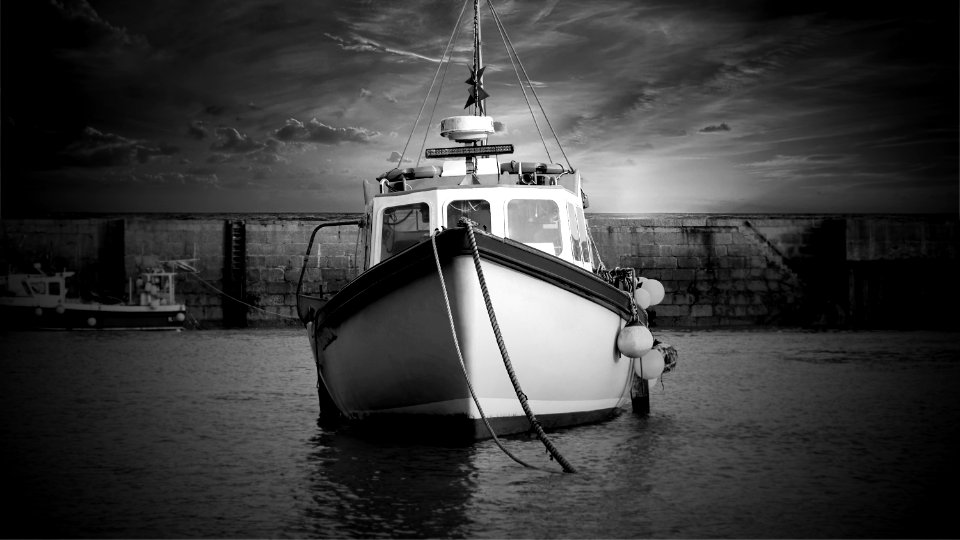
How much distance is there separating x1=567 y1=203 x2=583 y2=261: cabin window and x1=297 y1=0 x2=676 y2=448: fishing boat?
33 mm

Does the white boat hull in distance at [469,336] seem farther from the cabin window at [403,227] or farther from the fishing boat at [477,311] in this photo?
the cabin window at [403,227]

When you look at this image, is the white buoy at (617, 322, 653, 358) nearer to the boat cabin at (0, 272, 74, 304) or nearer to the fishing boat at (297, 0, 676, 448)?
the fishing boat at (297, 0, 676, 448)

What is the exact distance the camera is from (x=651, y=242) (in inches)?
1250

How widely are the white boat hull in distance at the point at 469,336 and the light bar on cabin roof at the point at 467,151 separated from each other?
6.94 ft

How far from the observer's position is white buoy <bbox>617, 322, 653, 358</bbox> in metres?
11.2

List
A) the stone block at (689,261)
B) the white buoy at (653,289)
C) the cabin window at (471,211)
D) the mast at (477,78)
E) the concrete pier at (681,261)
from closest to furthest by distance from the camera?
the cabin window at (471,211), the mast at (477,78), the white buoy at (653,289), the concrete pier at (681,261), the stone block at (689,261)

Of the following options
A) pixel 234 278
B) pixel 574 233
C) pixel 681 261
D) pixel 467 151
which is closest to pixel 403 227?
pixel 467 151

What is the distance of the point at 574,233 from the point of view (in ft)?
39.4

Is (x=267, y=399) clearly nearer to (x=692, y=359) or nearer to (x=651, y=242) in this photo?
(x=692, y=359)

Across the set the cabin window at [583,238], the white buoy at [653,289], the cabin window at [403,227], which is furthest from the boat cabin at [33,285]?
the cabin window at [583,238]

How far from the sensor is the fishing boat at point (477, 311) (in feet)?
32.3

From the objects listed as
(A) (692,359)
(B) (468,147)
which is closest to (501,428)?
(B) (468,147)

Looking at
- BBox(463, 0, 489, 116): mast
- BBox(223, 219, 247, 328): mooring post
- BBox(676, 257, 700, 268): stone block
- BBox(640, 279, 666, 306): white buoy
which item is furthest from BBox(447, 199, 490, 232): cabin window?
BBox(676, 257, 700, 268): stone block

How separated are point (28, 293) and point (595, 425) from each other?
2233cm
